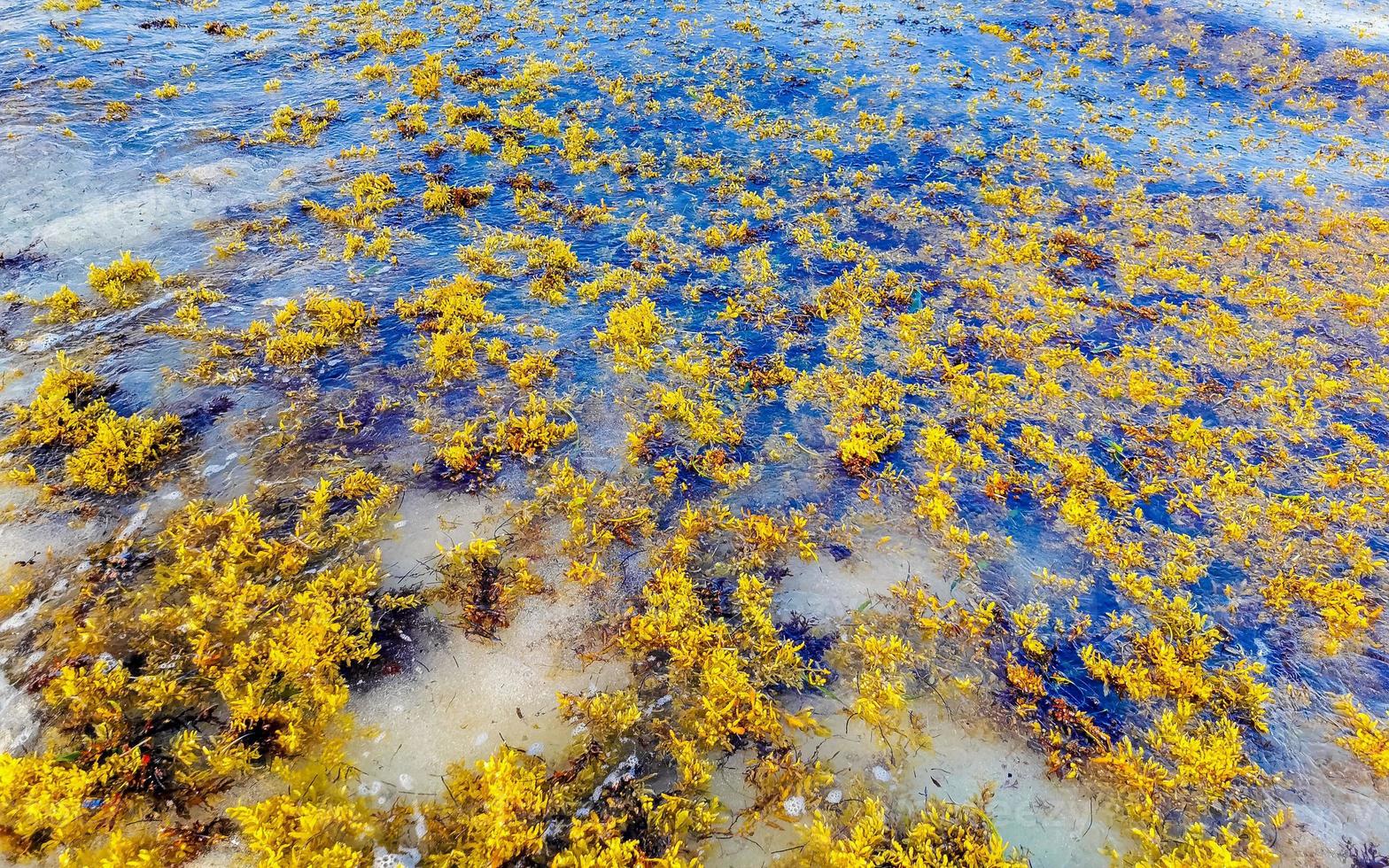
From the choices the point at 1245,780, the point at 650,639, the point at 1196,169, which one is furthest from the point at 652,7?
the point at 1245,780

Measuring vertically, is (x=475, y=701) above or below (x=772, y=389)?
below

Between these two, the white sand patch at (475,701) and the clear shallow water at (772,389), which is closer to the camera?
the white sand patch at (475,701)

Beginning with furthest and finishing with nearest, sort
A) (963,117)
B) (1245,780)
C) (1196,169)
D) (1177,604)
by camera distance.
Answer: (963,117), (1196,169), (1177,604), (1245,780)

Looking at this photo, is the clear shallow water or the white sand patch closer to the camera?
the white sand patch

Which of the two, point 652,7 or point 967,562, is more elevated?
point 652,7

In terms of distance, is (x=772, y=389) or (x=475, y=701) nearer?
(x=475, y=701)

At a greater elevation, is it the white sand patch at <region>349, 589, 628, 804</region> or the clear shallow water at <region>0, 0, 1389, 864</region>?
the clear shallow water at <region>0, 0, 1389, 864</region>

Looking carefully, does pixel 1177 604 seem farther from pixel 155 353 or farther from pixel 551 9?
pixel 551 9

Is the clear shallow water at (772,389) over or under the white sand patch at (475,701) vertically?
over
